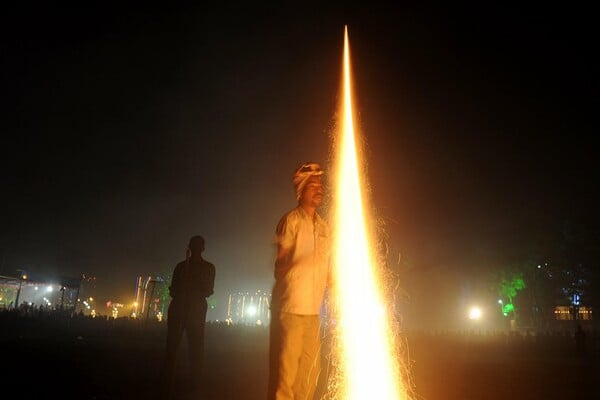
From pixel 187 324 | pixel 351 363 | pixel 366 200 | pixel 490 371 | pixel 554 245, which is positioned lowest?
pixel 490 371

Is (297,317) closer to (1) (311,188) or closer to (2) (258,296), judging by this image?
(1) (311,188)

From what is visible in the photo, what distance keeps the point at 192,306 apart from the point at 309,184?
3.49 m

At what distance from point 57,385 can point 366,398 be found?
15.6 ft

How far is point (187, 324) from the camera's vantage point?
6.50 meters

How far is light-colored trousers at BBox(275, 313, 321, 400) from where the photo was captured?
3.55 metres

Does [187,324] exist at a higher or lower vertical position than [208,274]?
lower

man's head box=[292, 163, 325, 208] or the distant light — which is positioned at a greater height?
man's head box=[292, 163, 325, 208]

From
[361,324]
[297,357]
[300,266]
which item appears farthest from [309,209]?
[361,324]

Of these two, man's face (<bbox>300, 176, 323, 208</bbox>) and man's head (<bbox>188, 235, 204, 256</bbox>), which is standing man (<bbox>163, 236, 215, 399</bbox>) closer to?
man's head (<bbox>188, 235, 204, 256</bbox>)

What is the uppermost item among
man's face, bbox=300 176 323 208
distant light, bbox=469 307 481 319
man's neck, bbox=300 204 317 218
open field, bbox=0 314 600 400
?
man's face, bbox=300 176 323 208

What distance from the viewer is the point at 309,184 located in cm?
417

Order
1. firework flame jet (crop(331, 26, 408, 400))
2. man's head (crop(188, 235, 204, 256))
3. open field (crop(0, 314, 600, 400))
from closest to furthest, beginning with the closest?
firework flame jet (crop(331, 26, 408, 400))
open field (crop(0, 314, 600, 400))
man's head (crop(188, 235, 204, 256))

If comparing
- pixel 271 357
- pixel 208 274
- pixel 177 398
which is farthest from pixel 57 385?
pixel 271 357

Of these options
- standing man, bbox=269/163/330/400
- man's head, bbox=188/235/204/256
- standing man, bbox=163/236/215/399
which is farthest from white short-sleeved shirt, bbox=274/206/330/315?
man's head, bbox=188/235/204/256
